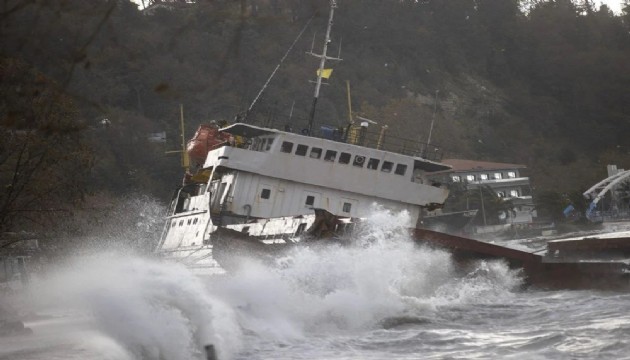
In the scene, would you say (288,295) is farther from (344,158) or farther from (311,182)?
(344,158)

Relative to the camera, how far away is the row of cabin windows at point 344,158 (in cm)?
2884

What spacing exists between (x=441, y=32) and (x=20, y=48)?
108 m

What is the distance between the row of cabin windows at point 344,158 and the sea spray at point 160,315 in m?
10.4

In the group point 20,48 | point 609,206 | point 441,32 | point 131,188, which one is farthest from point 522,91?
point 20,48

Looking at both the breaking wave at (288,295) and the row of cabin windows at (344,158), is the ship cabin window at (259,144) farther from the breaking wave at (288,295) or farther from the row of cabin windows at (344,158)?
the breaking wave at (288,295)

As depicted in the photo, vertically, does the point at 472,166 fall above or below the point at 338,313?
above

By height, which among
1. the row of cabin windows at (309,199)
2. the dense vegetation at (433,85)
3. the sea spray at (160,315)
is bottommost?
the sea spray at (160,315)

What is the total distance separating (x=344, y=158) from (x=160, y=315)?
46.1ft

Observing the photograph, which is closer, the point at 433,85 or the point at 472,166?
the point at 472,166

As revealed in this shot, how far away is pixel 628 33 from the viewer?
119 m

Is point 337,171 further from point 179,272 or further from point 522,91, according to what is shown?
point 522,91

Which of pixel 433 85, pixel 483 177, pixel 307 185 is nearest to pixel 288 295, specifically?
pixel 307 185

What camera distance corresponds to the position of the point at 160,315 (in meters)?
15.5

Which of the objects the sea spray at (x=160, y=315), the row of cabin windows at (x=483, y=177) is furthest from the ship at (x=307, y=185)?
the row of cabin windows at (x=483, y=177)
